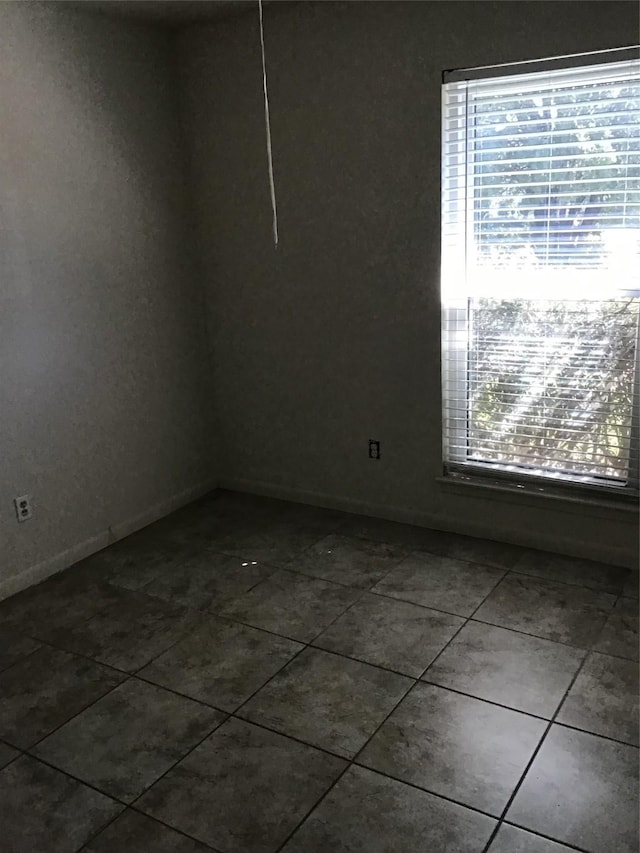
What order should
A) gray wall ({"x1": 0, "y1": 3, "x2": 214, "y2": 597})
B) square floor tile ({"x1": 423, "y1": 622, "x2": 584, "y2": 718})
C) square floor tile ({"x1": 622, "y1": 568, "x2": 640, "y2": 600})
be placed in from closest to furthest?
square floor tile ({"x1": 423, "y1": 622, "x2": 584, "y2": 718}), square floor tile ({"x1": 622, "y1": 568, "x2": 640, "y2": 600}), gray wall ({"x1": 0, "y1": 3, "x2": 214, "y2": 597})

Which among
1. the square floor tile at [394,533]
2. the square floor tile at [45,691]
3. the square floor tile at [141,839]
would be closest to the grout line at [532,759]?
the square floor tile at [141,839]

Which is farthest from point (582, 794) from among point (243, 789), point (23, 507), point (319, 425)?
point (23, 507)

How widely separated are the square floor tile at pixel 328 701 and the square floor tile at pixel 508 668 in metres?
0.18

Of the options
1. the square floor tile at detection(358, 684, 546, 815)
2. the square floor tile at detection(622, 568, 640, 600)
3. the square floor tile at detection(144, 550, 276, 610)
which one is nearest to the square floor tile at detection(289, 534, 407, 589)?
the square floor tile at detection(144, 550, 276, 610)

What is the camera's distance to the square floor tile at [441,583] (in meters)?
2.89

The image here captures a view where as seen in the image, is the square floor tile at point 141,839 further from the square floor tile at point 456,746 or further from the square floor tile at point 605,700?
the square floor tile at point 605,700

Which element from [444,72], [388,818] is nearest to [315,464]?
[444,72]

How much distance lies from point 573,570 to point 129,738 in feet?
6.11

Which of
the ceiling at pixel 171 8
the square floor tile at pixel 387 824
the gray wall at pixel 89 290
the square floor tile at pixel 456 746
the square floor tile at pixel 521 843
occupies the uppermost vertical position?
the ceiling at pixel 171 8

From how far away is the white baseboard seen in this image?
314 centimetres

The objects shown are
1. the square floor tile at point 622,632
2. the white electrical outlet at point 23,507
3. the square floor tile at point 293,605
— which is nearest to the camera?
the square floor tile at point 622,632

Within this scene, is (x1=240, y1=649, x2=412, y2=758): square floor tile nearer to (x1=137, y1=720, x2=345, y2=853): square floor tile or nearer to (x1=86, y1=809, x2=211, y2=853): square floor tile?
(x1=137, y1=720, x2=345, y2=853): square floor tile

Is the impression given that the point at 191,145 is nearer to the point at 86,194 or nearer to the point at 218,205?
the point at 218,205

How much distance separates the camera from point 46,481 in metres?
3.22
